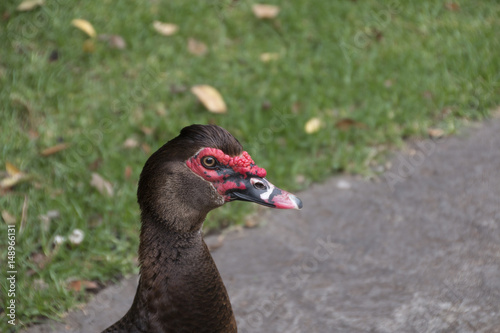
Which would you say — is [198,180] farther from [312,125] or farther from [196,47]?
[196,47]

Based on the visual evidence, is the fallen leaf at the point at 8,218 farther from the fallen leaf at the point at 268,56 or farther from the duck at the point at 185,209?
the fallen leaf at the point at 268,56

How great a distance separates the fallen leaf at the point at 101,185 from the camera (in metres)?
3.62

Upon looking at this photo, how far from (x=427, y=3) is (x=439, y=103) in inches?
53.0

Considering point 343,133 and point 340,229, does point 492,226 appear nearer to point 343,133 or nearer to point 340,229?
point 340,229

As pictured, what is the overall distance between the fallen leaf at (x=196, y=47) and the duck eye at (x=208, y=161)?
9.11 feet

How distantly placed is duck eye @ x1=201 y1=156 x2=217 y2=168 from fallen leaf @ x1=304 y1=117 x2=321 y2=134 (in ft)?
6.69

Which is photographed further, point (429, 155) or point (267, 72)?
point (267, 72)

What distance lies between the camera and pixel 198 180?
2217 millimetres

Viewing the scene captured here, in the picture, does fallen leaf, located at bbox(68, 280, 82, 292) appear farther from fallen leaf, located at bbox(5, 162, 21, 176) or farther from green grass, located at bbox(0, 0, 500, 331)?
fallen leaf, located at bbox(5, 162, 21, 176)

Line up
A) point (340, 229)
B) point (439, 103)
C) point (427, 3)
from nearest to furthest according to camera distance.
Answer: point (340, 229) → point (439, 103) → point (427, 3)

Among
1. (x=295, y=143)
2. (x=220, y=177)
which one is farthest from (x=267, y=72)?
(x=220, y=177)

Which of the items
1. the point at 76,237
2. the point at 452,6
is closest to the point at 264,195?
the point at 76,237

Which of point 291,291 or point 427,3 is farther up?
point 427,3

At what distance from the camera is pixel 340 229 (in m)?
3.57
